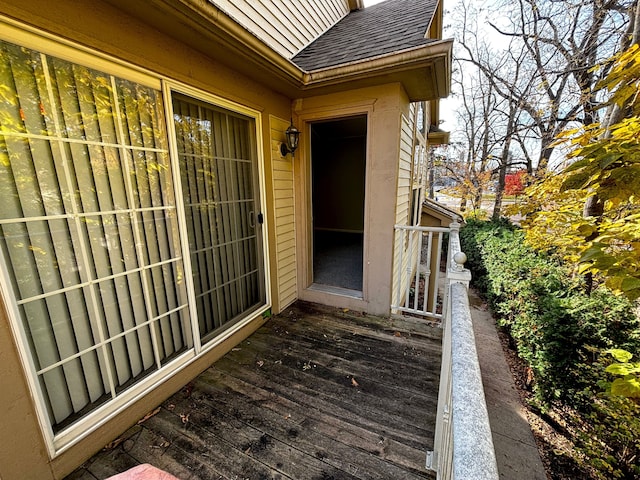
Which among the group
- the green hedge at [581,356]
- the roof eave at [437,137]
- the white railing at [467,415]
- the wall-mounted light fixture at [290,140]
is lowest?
the green hedge at [581,356]

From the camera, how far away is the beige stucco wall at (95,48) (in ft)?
4.19

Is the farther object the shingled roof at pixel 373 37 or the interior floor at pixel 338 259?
the interior floor at pixel 338 259

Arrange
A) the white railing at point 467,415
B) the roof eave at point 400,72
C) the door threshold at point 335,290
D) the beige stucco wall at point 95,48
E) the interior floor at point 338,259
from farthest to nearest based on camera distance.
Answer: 1. the interior floor at point 338,259
2. the door threshold at point 335,290
3. the roof eave at point 400,72
4. the beige stucco wall at point 95,48
5. the white railing at point 467,415

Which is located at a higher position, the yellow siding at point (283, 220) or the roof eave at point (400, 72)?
the roof eave at point (400, 72)

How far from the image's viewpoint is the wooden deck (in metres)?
1.57

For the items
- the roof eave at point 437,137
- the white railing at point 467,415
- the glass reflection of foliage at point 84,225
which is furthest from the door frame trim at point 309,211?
the roof eave at point 437,137

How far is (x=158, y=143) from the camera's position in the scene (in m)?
1.93

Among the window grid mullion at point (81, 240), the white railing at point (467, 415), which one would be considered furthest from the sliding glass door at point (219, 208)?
the white railing at point (467, 415)

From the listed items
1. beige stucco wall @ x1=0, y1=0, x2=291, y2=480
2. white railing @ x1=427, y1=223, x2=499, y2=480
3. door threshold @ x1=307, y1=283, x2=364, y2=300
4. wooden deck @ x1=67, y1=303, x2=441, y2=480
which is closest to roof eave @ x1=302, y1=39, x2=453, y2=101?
beige stucco wall @ x1=0, y1=0, x2=291, y2=480

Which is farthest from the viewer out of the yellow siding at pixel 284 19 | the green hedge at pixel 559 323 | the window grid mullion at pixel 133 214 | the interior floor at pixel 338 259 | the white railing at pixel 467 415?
the interior floor at pixel 338 259

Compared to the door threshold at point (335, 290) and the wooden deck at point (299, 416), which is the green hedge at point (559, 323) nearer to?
the wooden deck at point (299, 416)

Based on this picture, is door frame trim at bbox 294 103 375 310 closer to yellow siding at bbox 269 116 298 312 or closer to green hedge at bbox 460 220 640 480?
yellow siding at bbox 269 116 298 312

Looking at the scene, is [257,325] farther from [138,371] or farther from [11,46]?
[11,46]

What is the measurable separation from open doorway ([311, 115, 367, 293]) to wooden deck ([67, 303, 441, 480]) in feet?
11.0
